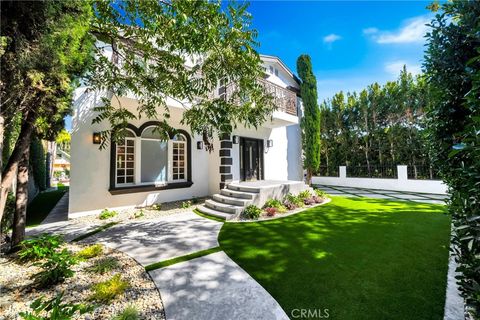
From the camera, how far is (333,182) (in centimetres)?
1706

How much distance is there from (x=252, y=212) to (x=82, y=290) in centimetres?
497

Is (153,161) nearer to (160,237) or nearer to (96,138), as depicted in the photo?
(96,138)

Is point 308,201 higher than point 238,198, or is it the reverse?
point 238,198

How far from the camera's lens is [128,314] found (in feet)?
8.38

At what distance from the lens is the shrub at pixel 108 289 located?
2921 mm

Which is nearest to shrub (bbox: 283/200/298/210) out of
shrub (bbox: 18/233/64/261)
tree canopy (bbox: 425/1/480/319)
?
tree canopy (bbox: 425/1/480/319)

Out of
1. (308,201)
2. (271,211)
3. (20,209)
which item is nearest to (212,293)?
(20,209)

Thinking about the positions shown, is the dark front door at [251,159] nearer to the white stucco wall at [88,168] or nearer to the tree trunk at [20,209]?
the white stucco wall at [88,168]

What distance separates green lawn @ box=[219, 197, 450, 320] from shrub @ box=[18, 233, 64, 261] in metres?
3.29

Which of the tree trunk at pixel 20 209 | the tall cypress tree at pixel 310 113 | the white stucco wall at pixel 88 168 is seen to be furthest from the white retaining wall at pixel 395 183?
the tree trunk at pixel 20 209

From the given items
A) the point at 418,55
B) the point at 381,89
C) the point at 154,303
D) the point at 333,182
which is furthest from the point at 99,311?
the point at 381,89

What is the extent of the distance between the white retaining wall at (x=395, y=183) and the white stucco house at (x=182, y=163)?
3.60 m

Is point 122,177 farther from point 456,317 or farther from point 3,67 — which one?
point 456,317

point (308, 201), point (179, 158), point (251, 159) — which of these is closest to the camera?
point (308, 201)
